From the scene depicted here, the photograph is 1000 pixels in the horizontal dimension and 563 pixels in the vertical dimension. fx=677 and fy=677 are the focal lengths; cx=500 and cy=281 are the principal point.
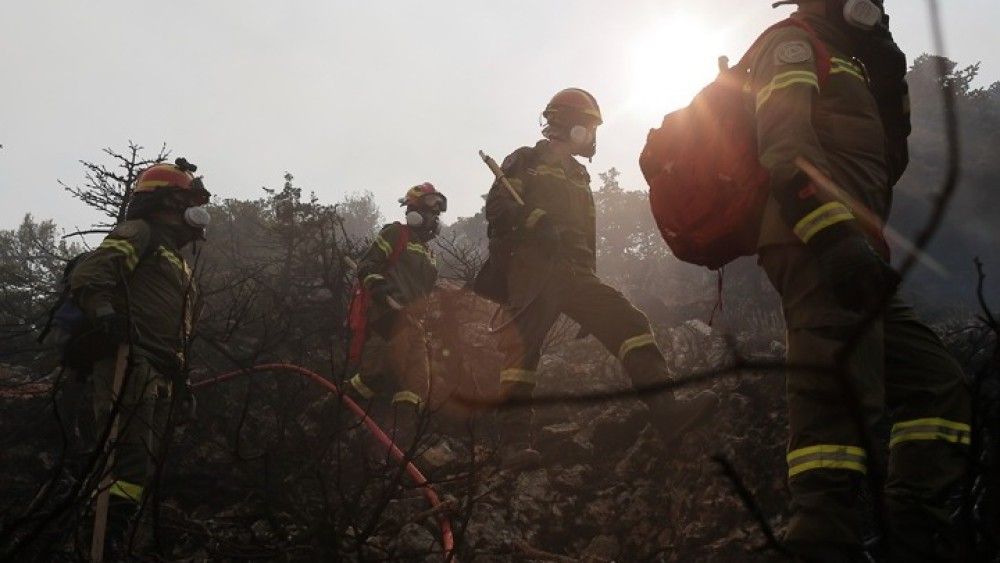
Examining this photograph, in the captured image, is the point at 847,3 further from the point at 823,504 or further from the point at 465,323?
the point at 465,323

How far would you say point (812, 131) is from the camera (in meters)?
2.23

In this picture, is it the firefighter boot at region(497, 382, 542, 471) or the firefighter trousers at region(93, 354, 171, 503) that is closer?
the firefighter trousers at region(93, 354, 171, 503)

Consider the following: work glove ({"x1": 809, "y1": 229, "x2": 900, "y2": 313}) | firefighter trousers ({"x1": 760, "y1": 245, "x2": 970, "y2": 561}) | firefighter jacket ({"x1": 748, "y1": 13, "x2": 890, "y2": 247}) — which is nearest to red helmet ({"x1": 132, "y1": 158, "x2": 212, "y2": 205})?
firefighter jacket ({"x1": 748, "y1": 13, "x2": 890, "y2": 247})

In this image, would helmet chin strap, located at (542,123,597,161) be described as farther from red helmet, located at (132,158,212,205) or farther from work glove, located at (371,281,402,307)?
red helmet, located at (132,158,212,205)

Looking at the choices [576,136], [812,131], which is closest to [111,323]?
[576,136]

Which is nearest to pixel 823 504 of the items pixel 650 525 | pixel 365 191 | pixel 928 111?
pixel 650 525

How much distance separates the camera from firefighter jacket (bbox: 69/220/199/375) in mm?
3996

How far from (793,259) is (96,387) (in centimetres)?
385

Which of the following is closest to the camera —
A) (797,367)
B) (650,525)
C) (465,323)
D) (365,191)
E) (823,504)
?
(797,367)

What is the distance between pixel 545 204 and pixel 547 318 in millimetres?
896

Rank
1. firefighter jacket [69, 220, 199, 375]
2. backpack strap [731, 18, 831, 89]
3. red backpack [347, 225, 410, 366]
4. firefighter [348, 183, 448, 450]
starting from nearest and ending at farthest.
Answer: backpack strap [731, 18, 831, 89], firefighter jacket [69, 220, 199, 375], firefighter [348, 183, 448, 450], red backpack [347, 225, 410, 366]

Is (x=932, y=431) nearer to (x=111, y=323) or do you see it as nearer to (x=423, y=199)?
(x=111, y=323)

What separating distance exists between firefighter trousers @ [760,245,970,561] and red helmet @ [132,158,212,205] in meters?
3.93

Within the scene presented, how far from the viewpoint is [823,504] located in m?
1.83
